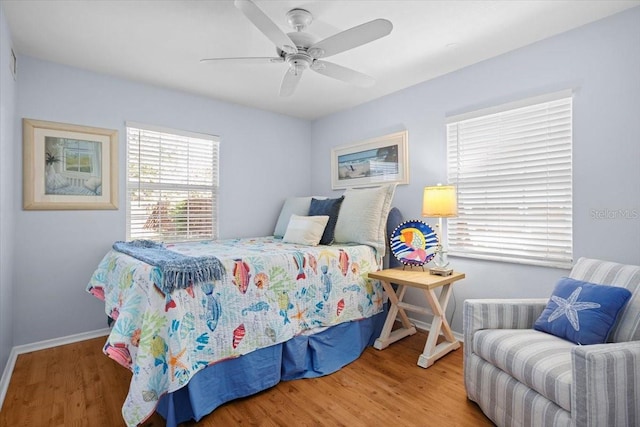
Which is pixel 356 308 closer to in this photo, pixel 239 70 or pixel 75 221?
pixel 239 70

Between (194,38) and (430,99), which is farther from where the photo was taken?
(430,99)

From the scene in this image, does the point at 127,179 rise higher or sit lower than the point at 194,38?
lower

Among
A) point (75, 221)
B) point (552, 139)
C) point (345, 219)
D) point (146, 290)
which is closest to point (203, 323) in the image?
point (146, 290)

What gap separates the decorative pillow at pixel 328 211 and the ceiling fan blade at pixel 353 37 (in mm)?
1498

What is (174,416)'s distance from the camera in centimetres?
171

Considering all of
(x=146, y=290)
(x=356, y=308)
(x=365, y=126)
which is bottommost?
(x=356, y=308)

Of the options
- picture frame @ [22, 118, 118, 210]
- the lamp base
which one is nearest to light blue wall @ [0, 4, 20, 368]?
picture frame @ [22, 118, 118, 210]

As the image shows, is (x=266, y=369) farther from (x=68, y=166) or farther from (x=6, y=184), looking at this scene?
(x=68, y=166)

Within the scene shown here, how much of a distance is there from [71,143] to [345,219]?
247 cm

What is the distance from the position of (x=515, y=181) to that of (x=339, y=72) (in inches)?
62.5

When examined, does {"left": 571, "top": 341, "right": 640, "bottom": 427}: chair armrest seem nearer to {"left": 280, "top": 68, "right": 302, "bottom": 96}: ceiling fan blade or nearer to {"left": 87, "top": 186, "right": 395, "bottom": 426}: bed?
{"left": 87, "top": 186, "right": 395, "bottom": 426}: bed

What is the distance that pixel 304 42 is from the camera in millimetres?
2273

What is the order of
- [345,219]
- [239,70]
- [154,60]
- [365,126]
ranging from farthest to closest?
1. [365,126]
2. [345,219]
3. [239,70]
4. [154,60]

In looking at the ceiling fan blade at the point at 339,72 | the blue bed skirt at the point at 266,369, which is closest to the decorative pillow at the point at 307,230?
the blue bed skirt at the point at 266,369
